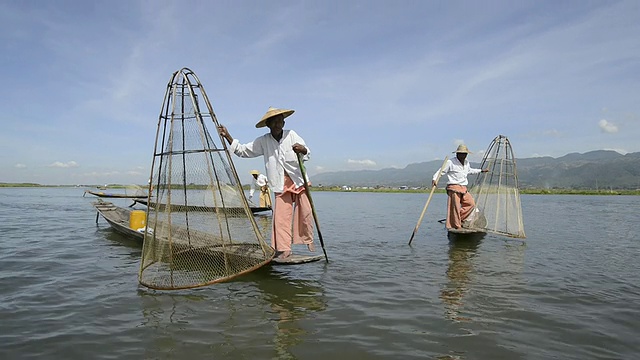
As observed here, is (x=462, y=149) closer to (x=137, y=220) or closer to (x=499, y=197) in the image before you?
(x=499, y=197)

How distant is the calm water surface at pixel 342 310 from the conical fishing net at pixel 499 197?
1.96m

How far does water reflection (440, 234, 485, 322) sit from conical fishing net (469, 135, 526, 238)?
20.0 inches

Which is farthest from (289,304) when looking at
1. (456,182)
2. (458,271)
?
(456,182)

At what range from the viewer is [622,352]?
3.47 metres

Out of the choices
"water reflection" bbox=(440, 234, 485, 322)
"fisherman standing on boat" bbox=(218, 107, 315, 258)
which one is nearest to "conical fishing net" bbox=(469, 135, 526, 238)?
"water reflection" bbox=(440, 234, 485, 322)

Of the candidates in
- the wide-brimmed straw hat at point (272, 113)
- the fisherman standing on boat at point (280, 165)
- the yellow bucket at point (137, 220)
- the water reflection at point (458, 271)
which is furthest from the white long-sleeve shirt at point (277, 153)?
the yellow bucket at point (137, 220)

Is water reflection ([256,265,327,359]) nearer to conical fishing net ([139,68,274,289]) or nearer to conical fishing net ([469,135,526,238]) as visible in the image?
conical fishing net ([139,68,274,289])

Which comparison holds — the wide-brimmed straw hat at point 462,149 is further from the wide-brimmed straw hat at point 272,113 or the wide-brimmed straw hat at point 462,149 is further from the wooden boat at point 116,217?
the wooden boat at point 116,217

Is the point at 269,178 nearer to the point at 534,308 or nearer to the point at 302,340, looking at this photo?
the point at 302,340

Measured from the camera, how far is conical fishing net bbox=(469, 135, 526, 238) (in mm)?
10014

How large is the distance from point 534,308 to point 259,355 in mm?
3294

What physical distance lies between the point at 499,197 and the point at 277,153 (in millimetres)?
6890

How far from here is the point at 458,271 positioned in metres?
6.57

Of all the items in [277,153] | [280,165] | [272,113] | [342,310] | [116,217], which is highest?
[272,113]
